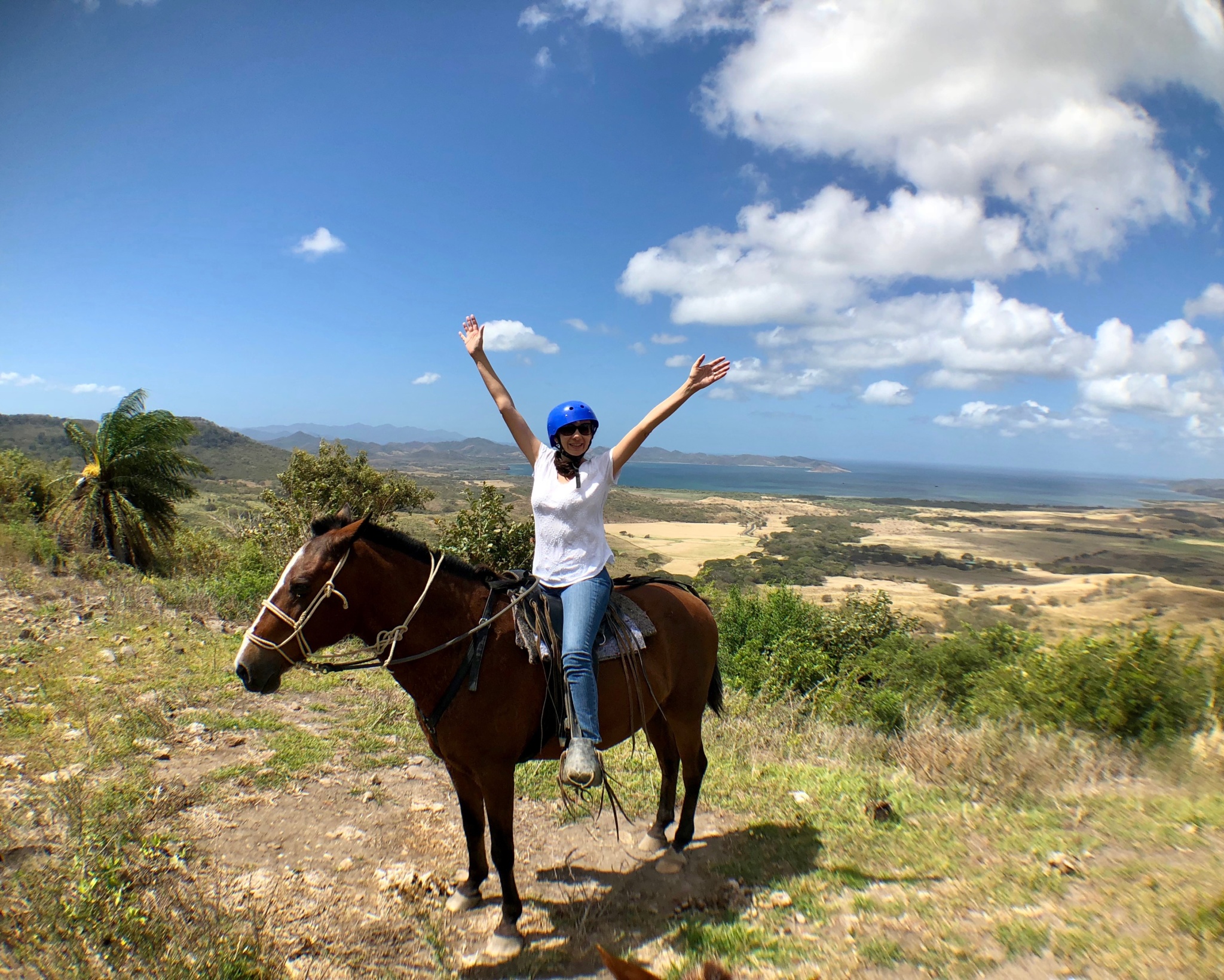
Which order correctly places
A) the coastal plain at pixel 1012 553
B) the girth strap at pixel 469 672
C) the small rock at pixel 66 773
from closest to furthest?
the girth strap at pixel 469 672, the small rock at pixel 66 773, the coastal plain at pixel 1012 553

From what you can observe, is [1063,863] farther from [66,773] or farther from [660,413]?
[66,773]

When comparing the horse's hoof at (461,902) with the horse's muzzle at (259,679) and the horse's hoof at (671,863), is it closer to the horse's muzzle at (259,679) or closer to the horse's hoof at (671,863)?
the horse's hoof at (671,863)

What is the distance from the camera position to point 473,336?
13.4 feet

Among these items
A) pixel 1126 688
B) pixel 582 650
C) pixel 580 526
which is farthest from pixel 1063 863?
pixel 1126 688

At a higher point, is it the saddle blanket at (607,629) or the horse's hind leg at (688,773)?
the saddle blanket at (607,629)

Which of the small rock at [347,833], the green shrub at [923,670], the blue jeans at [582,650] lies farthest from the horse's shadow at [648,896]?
the green shrub at [923,670]

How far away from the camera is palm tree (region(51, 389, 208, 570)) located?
13.9 metres

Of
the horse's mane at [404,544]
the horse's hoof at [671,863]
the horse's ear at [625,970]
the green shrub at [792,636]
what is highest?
the horse's mane at [404,544]

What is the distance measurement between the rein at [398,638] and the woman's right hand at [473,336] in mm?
1449

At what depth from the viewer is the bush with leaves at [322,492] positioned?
15.5 metres

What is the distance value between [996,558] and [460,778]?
7492cm

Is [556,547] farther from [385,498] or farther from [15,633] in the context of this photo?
[385,498]

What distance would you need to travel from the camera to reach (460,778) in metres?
3.56

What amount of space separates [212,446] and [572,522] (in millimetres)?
109839
